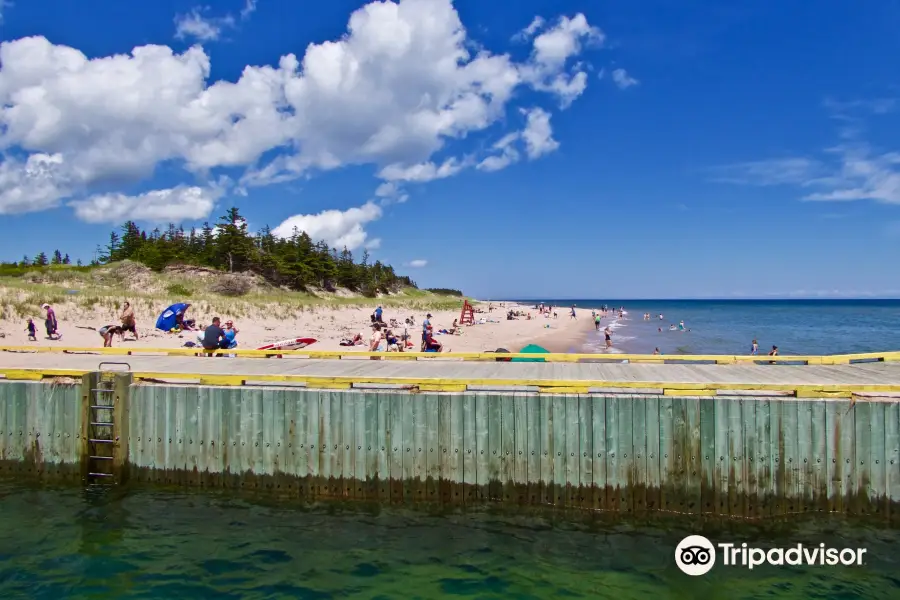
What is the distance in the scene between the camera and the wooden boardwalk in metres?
9.15

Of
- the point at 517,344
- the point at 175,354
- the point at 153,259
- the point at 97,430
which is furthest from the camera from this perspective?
the point at 153,259

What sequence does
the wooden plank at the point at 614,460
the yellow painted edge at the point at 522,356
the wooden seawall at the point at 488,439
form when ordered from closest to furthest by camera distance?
the wooden seawall at the point at 488,439 → the wooden plank at the point at 614,460 → the yellow painted edge at the point at 522,356

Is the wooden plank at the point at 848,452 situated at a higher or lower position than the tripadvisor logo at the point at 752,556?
higher

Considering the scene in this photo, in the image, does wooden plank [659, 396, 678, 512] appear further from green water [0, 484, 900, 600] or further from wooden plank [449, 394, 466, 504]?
wooden plank [449, 394, 466, 504]

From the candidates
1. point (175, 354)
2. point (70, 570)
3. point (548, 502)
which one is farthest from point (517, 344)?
point (70, 570)

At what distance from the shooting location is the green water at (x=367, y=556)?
23.3 ft

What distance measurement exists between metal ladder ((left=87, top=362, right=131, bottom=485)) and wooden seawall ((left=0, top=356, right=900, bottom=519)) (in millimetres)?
37

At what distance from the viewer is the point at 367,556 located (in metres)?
7.92

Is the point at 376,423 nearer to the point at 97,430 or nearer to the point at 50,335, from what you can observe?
the point at 97,430

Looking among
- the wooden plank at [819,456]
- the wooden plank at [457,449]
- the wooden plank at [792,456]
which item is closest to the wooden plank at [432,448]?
the wooden plank at [457,449]

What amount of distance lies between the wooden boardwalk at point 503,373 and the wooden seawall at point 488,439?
0.08 meters

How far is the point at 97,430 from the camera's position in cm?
1028

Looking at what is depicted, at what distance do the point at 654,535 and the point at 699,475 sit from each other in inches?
51.2

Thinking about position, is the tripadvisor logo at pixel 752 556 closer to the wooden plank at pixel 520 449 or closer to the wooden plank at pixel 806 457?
the wooden plank at pixel 806 457
